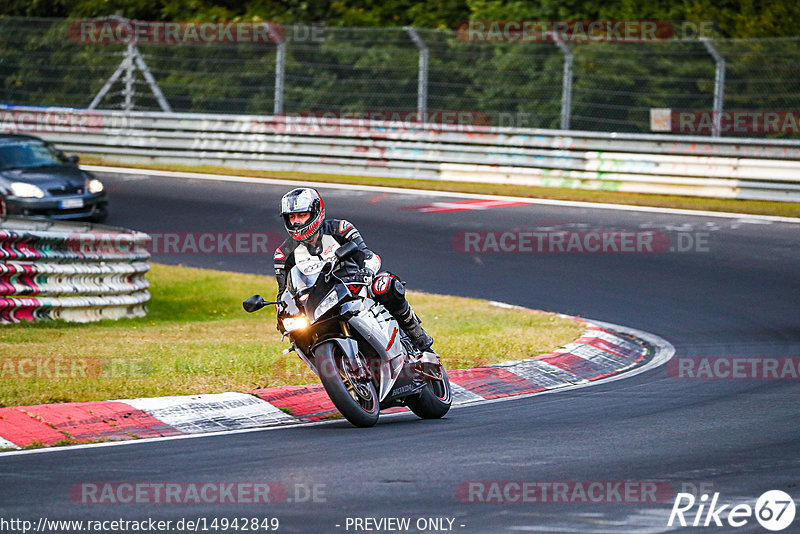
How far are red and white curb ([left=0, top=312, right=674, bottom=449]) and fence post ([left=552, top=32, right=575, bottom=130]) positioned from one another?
1119 cm

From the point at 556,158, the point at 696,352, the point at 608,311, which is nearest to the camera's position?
the point at 696,352

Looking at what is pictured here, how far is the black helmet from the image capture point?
25.3 feet

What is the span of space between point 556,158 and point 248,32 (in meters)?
7.57

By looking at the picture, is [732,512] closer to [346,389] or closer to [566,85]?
[346,389]

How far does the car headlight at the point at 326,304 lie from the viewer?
764 centimetres

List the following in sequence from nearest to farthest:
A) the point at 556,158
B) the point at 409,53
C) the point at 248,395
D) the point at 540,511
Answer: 1. the point at 540,511
2. the point at 248,395
3. the point at 556,158
4. the point at 409,53

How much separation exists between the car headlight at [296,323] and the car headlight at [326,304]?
0.36 ft

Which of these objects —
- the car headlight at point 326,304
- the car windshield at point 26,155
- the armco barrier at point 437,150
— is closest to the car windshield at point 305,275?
the car headlight at point 326,304

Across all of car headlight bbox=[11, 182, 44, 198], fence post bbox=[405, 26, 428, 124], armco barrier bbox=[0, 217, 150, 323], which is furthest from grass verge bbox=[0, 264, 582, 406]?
fence post bbox=[405, 26, 428, 124]

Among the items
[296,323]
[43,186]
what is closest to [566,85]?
[43,186]

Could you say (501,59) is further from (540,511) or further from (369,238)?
(540,511)

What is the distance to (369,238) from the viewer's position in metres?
17.8

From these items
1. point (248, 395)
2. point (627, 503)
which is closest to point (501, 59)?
point (248, 395)

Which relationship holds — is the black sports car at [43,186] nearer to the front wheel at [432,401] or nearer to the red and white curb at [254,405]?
the red and white curb at [254,405]
